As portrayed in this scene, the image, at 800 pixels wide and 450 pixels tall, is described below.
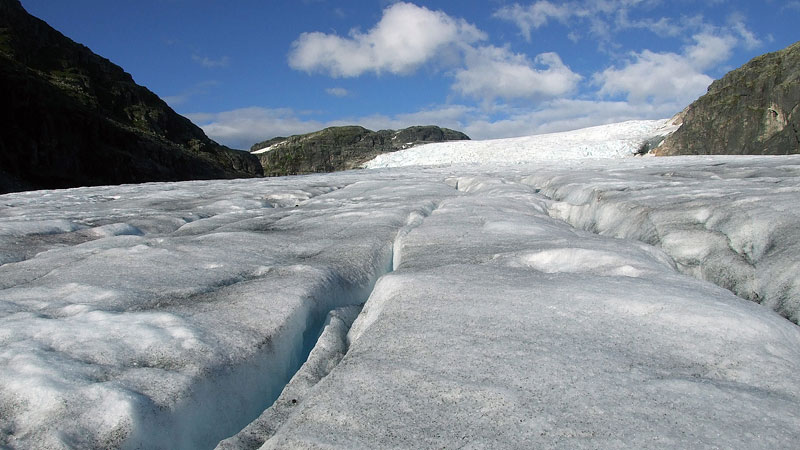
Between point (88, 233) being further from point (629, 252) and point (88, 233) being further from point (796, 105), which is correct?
point (796, 105)

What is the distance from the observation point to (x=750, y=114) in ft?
89.7

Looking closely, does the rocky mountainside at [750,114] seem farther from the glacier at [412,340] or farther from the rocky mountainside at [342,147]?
the glacier at [412,340]

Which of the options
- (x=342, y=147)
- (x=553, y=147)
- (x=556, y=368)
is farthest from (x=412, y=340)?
(x=342, y=147)

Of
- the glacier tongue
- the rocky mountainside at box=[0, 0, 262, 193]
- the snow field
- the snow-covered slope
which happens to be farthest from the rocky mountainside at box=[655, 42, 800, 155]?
the rocky mountainside at box=[0, 0, 262, 193]

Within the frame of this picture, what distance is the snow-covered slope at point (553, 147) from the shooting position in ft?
109

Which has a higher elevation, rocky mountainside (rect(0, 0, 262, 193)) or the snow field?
rocky mountainside (rect(0, 0, 262, 193))

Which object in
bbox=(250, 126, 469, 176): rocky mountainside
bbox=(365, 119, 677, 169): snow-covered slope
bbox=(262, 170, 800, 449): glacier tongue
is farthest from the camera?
bbox=(250, 126, 469, 176): rocky mountainside

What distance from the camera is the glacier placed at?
1750mm

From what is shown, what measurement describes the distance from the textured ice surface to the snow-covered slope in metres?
27.5

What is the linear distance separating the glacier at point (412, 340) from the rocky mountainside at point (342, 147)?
129 feet

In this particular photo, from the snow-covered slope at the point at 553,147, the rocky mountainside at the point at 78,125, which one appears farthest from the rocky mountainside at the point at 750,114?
the rocky mountainside at the point at 78,125

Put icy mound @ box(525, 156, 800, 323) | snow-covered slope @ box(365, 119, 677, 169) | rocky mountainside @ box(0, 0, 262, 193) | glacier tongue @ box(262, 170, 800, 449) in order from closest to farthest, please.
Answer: glacier tongue @ box(262, 170, 800, 449) < icy mound @ box(525, 156, 800, 323) < rocky mountainside @ box(0, 0, 262, 193) < snow-covered slope @ box(365, 119, 677, 169)

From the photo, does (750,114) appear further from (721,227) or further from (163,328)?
(163,328)

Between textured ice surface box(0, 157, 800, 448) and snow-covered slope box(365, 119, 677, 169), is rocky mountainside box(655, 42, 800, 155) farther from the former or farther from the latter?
textured ice surface box(0, 157, 800, 448)
